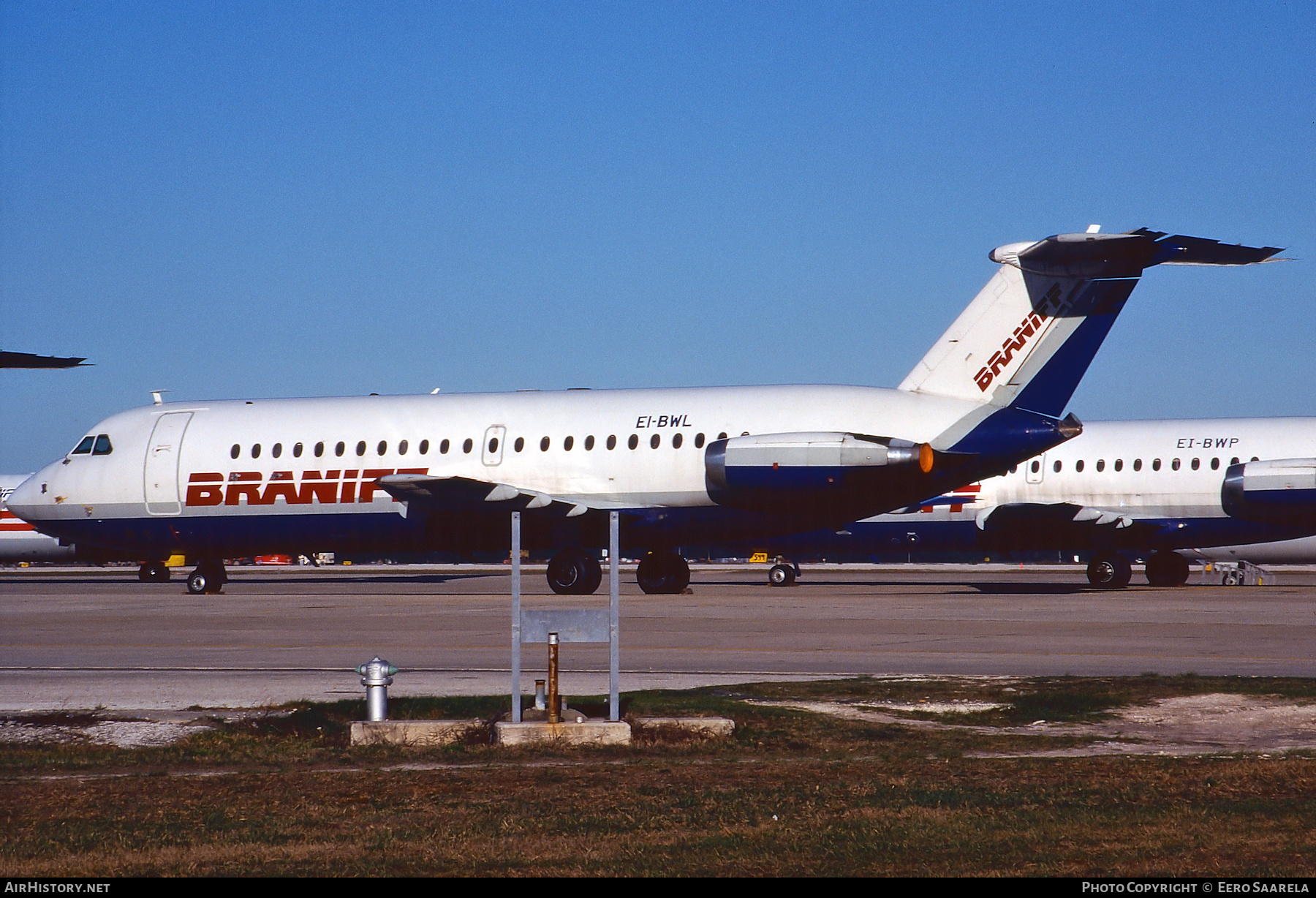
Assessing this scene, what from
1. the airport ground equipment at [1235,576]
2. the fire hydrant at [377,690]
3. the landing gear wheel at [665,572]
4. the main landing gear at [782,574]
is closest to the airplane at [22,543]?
the main landing gear at [782,574]

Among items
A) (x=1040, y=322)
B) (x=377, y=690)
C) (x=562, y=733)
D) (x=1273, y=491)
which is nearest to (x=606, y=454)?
(x=1040, y=322)

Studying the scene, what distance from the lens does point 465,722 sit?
441 inches

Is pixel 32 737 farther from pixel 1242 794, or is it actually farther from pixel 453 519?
pixel 453 519

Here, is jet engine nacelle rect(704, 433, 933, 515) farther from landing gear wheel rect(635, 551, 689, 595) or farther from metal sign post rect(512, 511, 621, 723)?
metal sign post rect(512, 511, 621, 723)

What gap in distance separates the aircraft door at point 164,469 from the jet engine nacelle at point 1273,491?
82.1 ft

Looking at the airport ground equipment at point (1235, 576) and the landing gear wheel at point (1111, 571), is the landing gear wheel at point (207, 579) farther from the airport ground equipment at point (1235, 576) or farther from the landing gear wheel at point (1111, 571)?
the airport ground equipment at point (1235, 576)

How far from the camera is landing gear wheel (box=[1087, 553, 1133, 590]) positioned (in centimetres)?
3653

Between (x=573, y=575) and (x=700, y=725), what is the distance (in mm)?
20692

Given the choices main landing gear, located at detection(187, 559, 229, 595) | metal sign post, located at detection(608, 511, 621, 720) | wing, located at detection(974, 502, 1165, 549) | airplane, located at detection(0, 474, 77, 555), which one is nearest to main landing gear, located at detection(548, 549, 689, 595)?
main landing gear, located at detection(187, 559, 229, 595)

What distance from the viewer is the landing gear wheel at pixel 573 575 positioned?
104 feet

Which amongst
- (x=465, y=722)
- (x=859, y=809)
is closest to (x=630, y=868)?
(x=859, y=809)

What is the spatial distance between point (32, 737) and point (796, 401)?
20730 millimetres

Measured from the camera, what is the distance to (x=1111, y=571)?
1443 inches

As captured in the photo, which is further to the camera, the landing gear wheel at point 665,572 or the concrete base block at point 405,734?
the landing gear wheel at point 665,572
